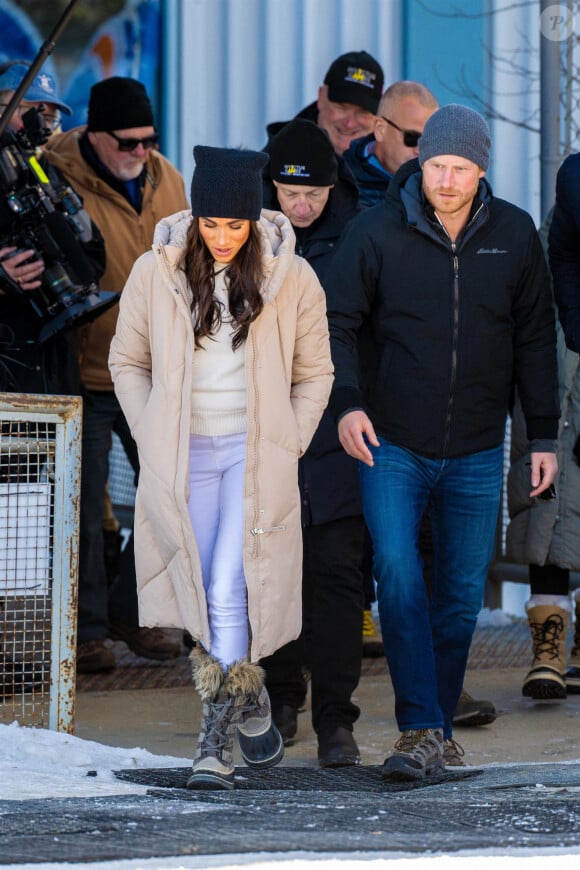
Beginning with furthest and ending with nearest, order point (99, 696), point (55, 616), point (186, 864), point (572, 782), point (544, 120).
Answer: point (544, 120) < point (99, 696) < point (55, 616) < point (572, 782) < point (186, 864)

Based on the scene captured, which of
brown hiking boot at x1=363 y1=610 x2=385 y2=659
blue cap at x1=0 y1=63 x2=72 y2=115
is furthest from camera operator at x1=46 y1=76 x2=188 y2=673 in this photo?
brown hiking boot at x1=363 y1=610 x2=385 y2=659

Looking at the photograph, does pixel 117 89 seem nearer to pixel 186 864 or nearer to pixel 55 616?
pixel 55 616

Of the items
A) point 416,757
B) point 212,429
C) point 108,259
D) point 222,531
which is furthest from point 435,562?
point 108,259

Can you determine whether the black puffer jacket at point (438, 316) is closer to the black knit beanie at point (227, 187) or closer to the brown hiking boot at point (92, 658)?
the black knit beanie at point (227, 187)

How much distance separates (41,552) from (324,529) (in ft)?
2.75

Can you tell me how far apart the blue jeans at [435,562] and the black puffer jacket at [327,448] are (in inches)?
10.7

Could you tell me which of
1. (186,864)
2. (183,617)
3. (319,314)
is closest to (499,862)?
(186,864)

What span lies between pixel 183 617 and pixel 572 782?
41.6 inches

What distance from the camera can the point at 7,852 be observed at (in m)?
3.37

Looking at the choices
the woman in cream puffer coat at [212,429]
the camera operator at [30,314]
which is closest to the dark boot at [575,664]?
the woman in cream puffer coat at [212,429]

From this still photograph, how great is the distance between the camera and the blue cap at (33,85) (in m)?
6.27

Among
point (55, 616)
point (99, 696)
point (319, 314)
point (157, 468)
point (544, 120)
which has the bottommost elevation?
point (99, 696)

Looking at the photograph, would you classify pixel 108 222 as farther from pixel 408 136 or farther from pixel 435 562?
pixel 435 562

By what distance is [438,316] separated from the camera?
4914 mm
